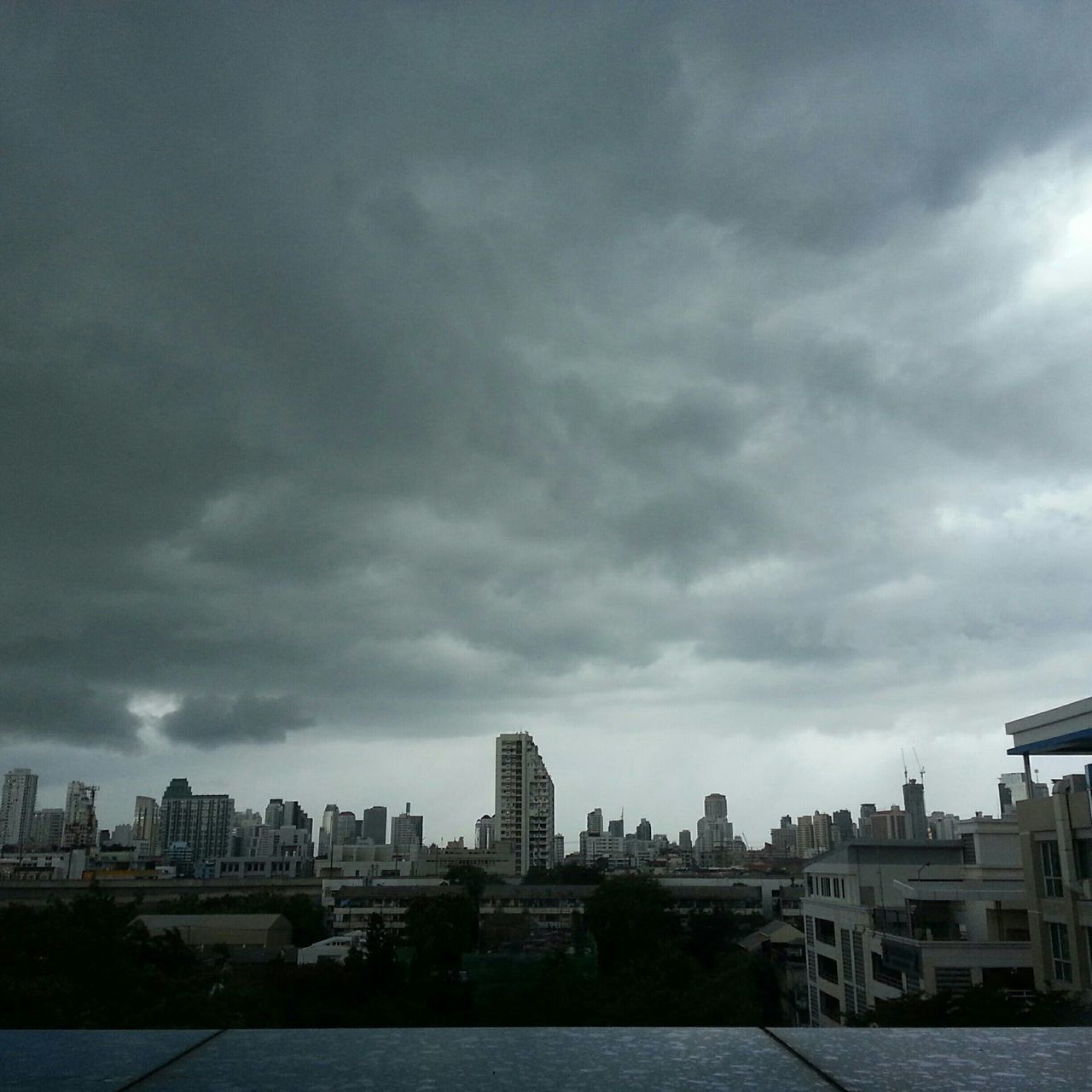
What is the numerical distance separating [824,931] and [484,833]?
242 ft

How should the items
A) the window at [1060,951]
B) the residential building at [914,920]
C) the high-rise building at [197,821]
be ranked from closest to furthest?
the window at [1060,951]
the residential building at [914,920]
the high-rise building at [197,821]

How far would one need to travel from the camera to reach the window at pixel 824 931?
21.2m

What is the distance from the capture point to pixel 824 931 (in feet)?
71.4

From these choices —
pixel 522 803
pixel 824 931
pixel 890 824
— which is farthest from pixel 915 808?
pixel 824 931

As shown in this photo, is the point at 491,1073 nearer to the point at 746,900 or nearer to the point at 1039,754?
the point at 1039,754

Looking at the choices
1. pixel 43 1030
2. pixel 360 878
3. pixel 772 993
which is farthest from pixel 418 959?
pixel 360 878

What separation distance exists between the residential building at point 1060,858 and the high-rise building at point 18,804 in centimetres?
11133

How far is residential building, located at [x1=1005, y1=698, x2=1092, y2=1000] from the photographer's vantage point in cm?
1315

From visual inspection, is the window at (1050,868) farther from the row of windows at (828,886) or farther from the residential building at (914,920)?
the row of windows at (828,886)

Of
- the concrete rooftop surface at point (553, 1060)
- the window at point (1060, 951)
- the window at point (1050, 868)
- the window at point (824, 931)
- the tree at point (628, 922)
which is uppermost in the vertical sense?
the concrete rooftop surface at point (553, 1060)

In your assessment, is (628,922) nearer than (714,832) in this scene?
Yes

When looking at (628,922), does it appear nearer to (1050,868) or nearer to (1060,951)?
(1060,951)

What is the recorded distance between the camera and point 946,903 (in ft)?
58.7

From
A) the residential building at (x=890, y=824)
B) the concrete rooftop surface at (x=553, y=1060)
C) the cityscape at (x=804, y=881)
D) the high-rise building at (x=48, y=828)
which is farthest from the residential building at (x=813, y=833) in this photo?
the concrete rooftop surface at (x=553, y=1060)
